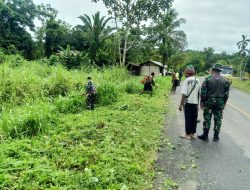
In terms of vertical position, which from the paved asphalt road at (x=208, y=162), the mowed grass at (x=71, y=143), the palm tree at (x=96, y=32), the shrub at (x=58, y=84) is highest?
the palm tree at (x=96, y=32)

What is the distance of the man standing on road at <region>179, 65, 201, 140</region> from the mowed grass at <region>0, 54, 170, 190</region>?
0.95 m

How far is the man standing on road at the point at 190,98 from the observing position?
23.7ft

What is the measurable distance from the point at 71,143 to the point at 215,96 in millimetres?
3899

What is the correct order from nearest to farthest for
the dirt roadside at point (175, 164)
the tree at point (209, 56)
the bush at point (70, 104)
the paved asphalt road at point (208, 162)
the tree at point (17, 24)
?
the dirt roadside at point (175, 164)
the paved asphalt road at point (208, 162)
the bush at point (70, 104)
the tree at point (17, 24)
the tree at point (209, 56)

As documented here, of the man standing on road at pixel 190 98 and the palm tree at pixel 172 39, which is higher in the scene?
the palm tree at pixel 172 39

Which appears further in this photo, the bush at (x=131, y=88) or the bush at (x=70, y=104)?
the bush at (x=131, y=88)


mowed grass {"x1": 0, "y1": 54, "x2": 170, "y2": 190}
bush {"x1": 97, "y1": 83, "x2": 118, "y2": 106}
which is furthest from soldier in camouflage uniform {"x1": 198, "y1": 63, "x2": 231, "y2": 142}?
bush {"x1": 97, "y1": 83, "x2": 118, "y2": 106}

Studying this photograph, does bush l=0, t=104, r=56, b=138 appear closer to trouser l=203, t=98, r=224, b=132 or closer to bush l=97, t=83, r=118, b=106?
trouser l=203, t=98, r=224, b=132

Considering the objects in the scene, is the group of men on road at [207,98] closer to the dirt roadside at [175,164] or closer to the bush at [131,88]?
the dirt roadside at [175,164]

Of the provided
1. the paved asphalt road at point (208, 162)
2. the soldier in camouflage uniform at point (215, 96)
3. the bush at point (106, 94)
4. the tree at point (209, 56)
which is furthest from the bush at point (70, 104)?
the tree at point (209, 56)

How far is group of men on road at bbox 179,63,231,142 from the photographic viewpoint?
7055mm

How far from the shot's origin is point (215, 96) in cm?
702

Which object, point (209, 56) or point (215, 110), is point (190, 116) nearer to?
point (215, 110)

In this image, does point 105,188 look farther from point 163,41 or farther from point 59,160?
point 163,41
